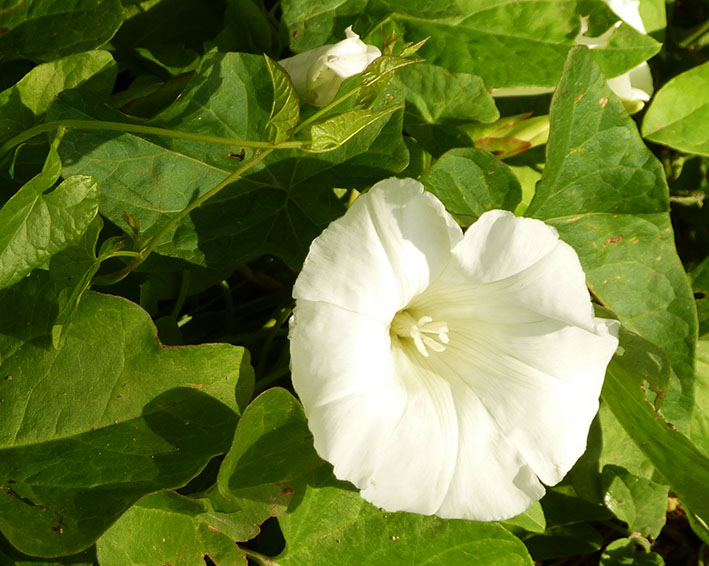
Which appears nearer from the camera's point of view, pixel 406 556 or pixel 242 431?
pixel 242 431

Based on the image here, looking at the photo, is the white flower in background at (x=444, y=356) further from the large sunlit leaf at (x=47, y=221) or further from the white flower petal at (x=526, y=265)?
the large sunlit leaf at (x=47, y=221)

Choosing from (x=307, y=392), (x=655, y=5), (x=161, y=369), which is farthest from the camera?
(x=655, y=5)

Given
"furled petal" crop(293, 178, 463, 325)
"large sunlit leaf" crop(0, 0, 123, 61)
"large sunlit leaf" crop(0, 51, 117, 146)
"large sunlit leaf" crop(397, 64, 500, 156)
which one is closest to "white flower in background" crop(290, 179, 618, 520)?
"furled petal" crop(293, 178, 463, 325)

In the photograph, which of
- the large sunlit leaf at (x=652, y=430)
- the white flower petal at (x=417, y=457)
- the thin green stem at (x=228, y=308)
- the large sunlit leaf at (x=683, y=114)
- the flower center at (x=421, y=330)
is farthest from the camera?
the large sunlit leaf at (x=683, y=114)

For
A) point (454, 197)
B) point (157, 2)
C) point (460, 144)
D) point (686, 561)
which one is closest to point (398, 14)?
point (460, 144)

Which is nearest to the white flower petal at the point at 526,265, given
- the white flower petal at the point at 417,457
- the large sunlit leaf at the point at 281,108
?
the white flower petal at the point at 417,457

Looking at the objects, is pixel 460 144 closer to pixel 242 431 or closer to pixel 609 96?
pixel 609 96

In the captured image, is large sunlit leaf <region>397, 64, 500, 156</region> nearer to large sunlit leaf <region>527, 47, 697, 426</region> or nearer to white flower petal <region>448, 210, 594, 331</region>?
large sunlit leaf <region>527, 47, 697, 426</region>

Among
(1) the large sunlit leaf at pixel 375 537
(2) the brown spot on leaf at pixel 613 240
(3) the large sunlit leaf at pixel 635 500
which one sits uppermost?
(2) the brown spot on leaf at pixel 613 240
